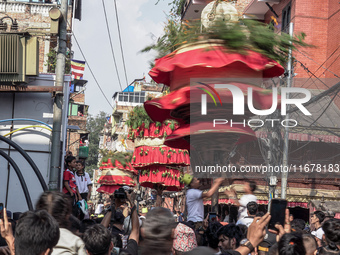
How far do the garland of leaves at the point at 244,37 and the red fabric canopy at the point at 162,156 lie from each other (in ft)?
26.2

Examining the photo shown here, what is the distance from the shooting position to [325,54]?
2495 cm

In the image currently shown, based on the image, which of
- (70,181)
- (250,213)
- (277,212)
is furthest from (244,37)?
(70,181)

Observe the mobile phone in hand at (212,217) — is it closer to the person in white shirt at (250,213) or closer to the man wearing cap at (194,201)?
the man wearing cap at (194,201)

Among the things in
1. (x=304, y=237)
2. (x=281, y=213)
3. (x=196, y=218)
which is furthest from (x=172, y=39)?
(x=196, y=218)

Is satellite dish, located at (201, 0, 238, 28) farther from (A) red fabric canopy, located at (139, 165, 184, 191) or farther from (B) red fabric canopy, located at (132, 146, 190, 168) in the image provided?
(A) red fabric canopy, located at (139, 165, 184, 191)

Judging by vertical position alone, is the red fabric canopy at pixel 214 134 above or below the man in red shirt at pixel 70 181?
above

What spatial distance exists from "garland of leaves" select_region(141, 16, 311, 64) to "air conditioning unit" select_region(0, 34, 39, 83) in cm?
864

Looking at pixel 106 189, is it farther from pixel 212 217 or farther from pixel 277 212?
pixel 277 212

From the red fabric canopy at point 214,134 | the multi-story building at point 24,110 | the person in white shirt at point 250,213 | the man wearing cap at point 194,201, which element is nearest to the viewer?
the red fabric canopy at point 214,134

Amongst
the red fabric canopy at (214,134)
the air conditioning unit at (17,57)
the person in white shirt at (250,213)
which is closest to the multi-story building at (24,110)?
the air conditioning unit at (17,57)

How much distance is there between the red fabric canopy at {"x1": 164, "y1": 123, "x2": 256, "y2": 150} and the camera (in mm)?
4043

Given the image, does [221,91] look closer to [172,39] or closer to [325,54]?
[172,39]

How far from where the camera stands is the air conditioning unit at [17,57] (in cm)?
1268

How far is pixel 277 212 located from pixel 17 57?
31.2 feet
